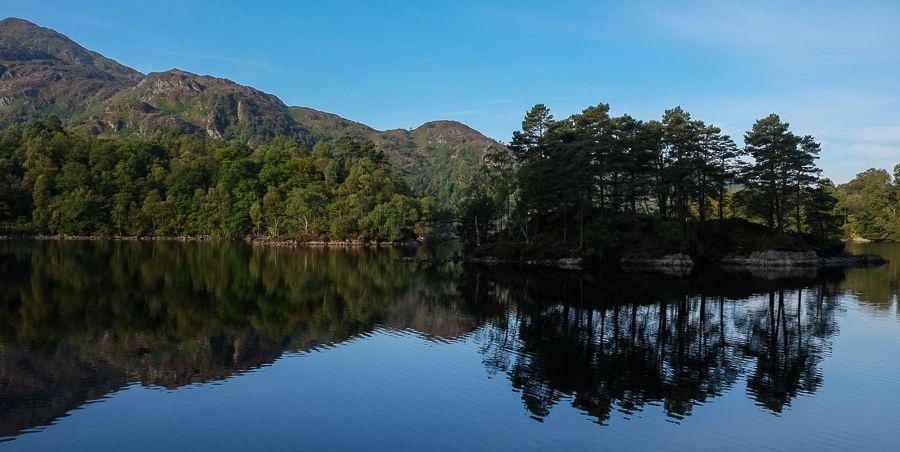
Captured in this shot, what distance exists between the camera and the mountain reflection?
18.7m

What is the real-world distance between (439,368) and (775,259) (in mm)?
54407

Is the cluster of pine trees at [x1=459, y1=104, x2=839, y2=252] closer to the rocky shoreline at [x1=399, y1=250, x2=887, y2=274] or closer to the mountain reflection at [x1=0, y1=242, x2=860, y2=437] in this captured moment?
the rocky shoreline at [x1=399, y1=250, x2=887, y2=274]

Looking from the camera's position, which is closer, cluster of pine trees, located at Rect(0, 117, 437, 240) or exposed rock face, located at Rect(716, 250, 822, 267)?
exposed rock face, located at Rect(716, 250, 822, 267)

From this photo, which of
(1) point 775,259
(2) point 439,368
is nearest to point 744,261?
(1) point 775,259

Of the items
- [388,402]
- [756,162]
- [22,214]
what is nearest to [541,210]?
[756,162]

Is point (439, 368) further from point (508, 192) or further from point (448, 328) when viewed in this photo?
point (508, 192)

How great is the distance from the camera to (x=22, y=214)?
107 m

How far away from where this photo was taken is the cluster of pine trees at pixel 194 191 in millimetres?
105562

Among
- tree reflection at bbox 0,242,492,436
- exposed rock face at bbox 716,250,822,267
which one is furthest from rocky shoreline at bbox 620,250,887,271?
tree reflection at bbox 0,242,492,436

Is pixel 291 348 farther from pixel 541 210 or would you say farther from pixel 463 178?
pixel 463 178

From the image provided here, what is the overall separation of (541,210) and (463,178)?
455 inches

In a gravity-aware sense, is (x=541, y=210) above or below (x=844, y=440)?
above

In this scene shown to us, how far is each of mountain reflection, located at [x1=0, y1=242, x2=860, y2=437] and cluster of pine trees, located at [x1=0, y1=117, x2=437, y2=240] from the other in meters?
54.3

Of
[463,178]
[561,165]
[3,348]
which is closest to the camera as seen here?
[3,348]
